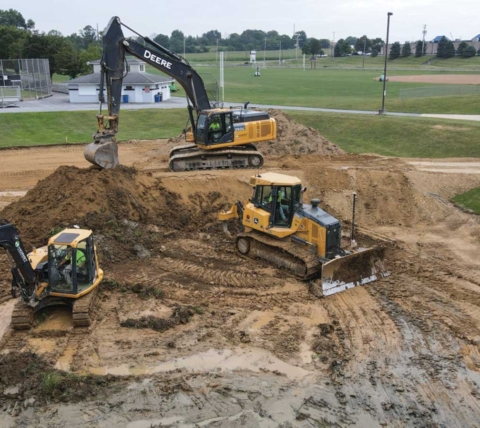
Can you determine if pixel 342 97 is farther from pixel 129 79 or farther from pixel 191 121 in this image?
pixel 191 121

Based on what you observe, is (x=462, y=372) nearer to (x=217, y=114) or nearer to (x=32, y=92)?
(x=217, y=114)

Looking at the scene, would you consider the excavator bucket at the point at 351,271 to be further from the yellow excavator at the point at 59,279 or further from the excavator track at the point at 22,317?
the excavator track at the point at 22,317

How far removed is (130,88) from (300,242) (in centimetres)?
3889

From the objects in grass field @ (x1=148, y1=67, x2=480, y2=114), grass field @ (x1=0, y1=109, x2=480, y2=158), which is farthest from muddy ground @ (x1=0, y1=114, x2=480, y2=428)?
grass field @ (x1=148, y1=67, x2=480, y2=114)

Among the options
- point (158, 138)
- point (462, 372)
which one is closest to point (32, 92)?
point (158, 138)

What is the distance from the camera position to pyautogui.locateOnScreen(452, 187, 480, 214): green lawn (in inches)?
814

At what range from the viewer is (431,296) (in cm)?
1382

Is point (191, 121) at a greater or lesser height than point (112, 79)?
lesser

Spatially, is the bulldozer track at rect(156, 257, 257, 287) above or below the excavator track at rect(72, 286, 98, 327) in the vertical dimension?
below

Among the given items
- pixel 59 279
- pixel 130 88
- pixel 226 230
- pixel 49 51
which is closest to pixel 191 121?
pixel 226 230

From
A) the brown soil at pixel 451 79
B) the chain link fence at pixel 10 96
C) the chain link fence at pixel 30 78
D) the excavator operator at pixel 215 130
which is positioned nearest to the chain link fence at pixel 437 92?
the brown soil at pixel 451 79

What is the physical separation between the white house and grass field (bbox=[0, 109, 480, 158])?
823 cm

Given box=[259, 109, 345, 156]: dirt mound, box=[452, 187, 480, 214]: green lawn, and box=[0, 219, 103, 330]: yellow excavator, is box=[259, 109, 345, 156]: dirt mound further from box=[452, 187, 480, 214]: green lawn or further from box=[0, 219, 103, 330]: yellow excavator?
box=[0, 219, 103, 330]: yellow excavator

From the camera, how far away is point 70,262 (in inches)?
477
